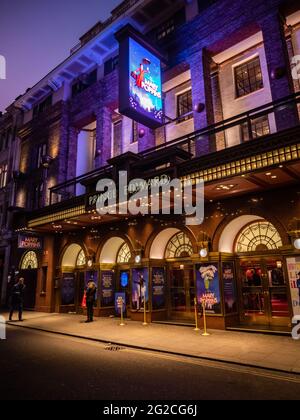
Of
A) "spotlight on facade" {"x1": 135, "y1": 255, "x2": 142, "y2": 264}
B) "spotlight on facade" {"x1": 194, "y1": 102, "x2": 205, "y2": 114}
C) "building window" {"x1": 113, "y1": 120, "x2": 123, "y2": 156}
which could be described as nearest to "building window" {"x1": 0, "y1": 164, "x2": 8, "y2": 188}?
"building window" {"x1": 113, "y1": 120, "x2": 123, "y2": 156}

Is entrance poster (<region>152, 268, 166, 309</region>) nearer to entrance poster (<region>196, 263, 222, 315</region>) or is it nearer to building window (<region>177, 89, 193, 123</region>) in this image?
entrance poster (<region>196, 263, 222, 315</region>)

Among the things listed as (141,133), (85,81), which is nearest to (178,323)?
(141,133)

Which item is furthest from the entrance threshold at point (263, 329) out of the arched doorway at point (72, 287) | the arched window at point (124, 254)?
the arched doorway at point (72, 287)

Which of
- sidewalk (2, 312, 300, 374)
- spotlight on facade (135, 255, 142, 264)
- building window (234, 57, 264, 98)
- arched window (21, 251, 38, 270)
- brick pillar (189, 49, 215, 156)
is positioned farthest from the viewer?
arched window (21, 251, 38, 270)

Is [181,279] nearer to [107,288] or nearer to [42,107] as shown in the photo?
[107,288]

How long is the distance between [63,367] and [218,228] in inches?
307

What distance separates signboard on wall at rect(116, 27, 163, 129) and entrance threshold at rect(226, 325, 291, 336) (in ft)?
30.9

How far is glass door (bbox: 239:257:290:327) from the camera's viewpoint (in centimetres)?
1105

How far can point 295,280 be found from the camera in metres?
10.0

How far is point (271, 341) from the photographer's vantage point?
A: 9.23 metres

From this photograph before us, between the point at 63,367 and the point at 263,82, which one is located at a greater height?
the point at 263,82
